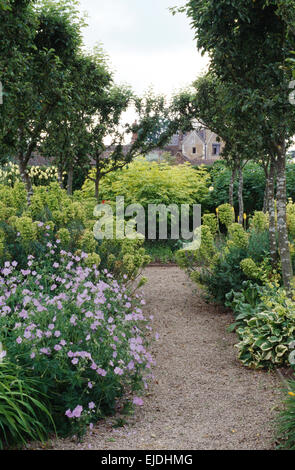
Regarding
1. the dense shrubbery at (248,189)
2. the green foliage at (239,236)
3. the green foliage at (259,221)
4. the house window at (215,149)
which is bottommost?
the green foliage at (239,236)

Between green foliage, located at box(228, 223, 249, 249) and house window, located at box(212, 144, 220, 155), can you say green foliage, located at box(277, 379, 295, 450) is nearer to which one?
green foliage, located at box(228, 223, 249, 249)

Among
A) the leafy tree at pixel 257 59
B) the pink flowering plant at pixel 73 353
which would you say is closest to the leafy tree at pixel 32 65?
the leafy tree at pixel 257 59

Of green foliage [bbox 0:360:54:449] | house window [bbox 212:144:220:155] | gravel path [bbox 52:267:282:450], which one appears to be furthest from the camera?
house window [bbox 212:144:220:155]

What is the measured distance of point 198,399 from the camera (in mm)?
4020

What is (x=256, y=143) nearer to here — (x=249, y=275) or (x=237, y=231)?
(x=237, y=231)

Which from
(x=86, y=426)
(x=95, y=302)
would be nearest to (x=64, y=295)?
(x=95, y=302)

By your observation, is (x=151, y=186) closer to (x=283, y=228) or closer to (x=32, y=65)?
(x=32, y=65)

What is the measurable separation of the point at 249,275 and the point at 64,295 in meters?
2.90

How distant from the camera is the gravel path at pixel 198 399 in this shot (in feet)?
10.5

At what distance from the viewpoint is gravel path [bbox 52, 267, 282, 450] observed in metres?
3.19

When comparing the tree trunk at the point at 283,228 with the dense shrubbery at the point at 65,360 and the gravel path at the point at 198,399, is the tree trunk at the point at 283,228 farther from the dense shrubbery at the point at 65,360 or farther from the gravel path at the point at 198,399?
the dense shrubbery at the point at 65,360

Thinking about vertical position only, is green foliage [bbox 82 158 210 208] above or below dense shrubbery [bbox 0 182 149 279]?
above

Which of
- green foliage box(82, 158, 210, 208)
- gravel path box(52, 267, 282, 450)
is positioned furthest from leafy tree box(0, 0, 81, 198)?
green foliage box(82, 158, 210, 208)
